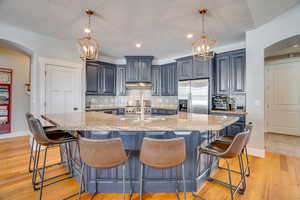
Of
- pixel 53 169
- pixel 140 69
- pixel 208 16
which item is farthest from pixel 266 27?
pixel 53 169

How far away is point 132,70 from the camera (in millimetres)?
5285

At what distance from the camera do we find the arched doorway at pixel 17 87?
14.7 feet

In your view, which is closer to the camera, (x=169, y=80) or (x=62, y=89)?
(x=62, y=89)

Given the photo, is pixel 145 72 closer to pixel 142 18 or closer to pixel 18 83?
pixel 142 18

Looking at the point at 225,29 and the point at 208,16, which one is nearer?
the point at 208,16

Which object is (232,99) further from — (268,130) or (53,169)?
(53,169)

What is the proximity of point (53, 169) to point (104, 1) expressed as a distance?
2957 mm

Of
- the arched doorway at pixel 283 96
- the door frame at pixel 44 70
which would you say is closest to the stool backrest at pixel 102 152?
the door frame at pixel 44 70

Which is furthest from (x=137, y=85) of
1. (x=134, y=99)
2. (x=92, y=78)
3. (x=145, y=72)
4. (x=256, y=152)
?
(x=256, y=152)

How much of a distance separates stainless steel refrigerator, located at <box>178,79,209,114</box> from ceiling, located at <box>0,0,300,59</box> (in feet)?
4.01

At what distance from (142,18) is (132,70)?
259 cm

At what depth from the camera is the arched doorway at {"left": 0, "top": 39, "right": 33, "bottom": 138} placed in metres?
4.48

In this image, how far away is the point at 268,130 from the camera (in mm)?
5172

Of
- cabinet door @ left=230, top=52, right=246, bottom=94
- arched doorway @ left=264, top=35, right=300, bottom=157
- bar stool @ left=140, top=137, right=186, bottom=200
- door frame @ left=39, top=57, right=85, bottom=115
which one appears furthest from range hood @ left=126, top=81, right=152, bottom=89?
bar stool @ left=140, top=137, right=186, bottom=200
